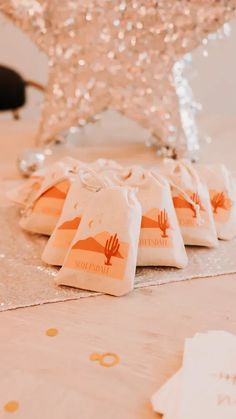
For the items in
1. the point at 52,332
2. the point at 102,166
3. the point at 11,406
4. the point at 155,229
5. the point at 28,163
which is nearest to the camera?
the point at 11,406

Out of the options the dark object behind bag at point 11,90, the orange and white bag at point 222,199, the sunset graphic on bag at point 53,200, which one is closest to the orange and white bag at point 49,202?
the sunset graphic on bag at point 53,200

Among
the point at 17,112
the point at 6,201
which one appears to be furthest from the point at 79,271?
the point at 17,112

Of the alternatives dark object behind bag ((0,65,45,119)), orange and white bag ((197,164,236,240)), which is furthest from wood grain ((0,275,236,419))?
dark object behind bag ((0,65,45,119))

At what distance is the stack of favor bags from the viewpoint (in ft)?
2.10

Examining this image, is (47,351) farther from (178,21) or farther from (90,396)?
(178,21)

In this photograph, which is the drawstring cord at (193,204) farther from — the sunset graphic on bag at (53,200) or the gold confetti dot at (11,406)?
the gold confetti dot at (11,406)

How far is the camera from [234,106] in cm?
195

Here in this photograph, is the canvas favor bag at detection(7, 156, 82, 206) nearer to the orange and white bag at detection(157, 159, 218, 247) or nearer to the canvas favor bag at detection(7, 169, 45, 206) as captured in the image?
the canvas favor bag at detection(7, 169, 45, 206)

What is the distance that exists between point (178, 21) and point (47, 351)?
760mm

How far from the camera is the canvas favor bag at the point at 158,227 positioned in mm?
677

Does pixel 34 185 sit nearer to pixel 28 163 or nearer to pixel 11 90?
pixel 28 163

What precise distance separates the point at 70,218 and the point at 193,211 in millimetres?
184

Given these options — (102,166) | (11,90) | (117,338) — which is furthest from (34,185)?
(11,90)

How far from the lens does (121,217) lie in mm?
650
